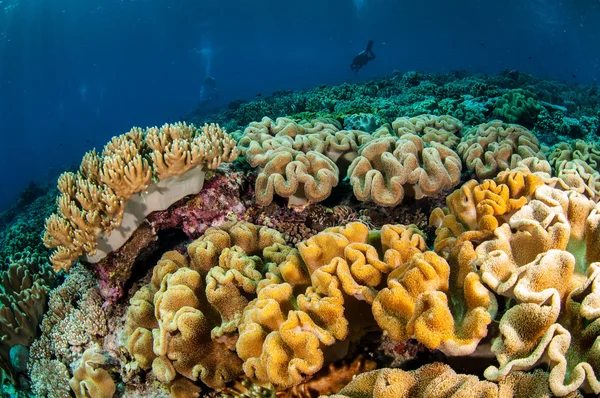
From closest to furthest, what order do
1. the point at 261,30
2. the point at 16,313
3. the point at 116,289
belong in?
the point at 116,289
the point at 16,313
the point at 261,30

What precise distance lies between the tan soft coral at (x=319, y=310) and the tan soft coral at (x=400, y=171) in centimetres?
146

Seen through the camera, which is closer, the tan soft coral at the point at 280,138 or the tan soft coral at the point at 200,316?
the tan soft coral at the point at 200,316

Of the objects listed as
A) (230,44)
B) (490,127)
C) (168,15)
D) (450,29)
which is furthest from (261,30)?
(490,127)

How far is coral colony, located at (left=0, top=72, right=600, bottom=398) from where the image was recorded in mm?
1801

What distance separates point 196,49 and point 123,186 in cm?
13533

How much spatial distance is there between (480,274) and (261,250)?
226 cm

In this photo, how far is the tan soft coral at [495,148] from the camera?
4.65 metres

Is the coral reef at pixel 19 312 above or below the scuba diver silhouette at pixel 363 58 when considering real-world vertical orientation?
above

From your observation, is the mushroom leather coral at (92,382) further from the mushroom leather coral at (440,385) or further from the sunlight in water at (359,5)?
the sunlight in water at (359,5)

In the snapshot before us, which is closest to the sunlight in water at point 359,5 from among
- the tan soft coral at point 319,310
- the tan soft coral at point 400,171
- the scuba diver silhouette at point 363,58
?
the scuba diver silhouette at point 363,58

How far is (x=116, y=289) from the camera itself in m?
4.21

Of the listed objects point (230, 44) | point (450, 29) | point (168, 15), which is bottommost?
point (450, 29)

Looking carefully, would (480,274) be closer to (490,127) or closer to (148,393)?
(148,393)

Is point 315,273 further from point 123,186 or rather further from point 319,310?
point 123,186
